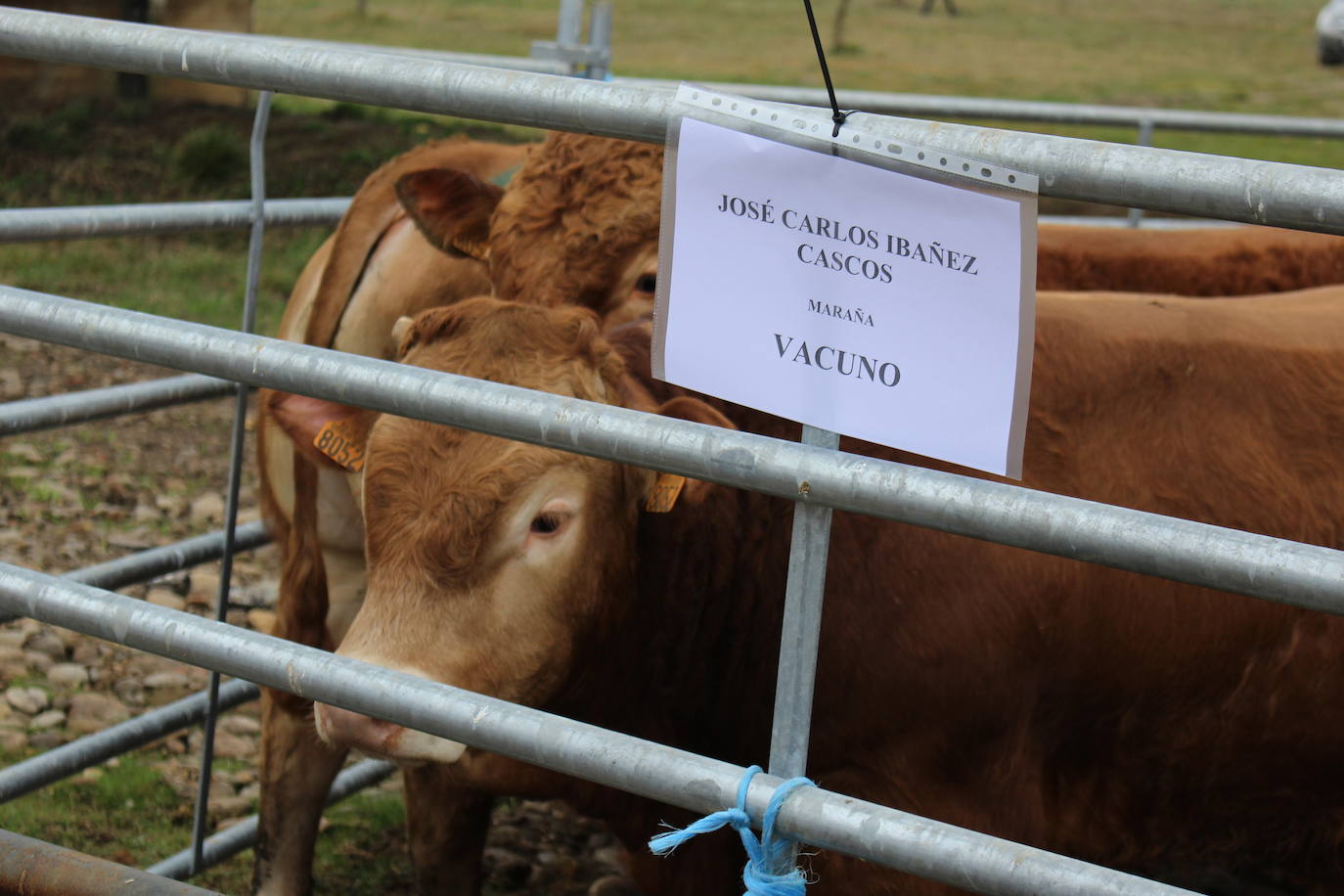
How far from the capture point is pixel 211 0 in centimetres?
1263

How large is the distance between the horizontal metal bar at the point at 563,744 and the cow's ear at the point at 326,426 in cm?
74

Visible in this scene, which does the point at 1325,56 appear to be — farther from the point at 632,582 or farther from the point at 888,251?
the point at 632,582

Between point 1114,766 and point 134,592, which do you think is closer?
point 1114,766

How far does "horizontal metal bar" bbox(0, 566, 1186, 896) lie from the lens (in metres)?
1.28

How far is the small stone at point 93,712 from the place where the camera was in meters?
3.92

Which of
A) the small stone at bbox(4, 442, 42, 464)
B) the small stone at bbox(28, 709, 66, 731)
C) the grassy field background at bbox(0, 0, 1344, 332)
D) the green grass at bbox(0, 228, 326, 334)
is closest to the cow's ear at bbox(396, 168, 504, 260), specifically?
the small stone at bbox(28, 709, 66, 731)

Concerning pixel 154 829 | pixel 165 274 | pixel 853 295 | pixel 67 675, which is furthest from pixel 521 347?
pixel 165 274

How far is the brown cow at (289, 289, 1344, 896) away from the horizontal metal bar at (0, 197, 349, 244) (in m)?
0.58

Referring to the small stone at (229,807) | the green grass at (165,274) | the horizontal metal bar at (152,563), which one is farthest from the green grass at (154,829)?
the green grass at (165,274)

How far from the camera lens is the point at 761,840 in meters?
1.41

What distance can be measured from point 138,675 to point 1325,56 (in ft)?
11.7

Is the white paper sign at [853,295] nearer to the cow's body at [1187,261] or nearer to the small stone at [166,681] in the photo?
the cow's body at [1187,261]

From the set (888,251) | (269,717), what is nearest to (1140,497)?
(888,251)

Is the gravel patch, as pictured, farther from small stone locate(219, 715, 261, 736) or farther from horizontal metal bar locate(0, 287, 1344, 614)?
horizontal metal bar locate(0, 287, 1344, 614)
